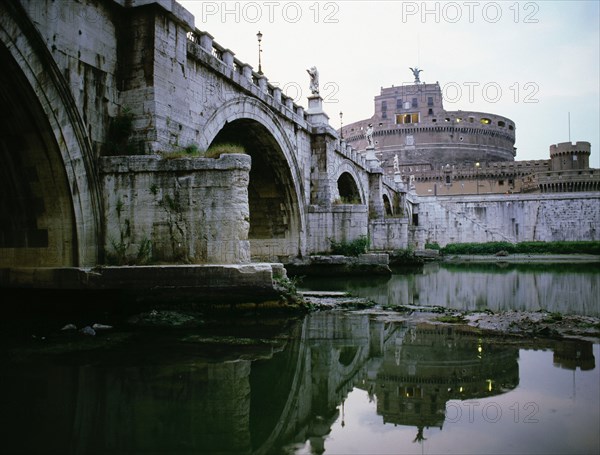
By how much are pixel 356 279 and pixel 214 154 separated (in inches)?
390

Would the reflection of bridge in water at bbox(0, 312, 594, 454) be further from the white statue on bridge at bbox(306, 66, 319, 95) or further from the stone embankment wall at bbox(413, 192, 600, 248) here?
the stone embankment wall at bbox(413, 192, 600, 248)

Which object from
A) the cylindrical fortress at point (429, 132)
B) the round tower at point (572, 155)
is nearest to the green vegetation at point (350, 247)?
the round tower at point (572, 155)

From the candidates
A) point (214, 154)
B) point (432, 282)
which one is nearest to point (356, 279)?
point (432, 282)

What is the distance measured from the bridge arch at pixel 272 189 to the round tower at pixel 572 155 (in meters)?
46.6

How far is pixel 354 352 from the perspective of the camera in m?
6.15

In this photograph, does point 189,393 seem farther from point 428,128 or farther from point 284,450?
point 428,128

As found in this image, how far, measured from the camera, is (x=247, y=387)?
4.71 meters

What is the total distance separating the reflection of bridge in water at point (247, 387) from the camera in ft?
11.9

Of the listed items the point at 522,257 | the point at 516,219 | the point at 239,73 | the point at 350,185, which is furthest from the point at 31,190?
the point at 516,219

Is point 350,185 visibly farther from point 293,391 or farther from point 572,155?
point 572,155

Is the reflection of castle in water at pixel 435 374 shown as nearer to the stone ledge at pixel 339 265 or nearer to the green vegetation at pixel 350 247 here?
the stone ledge at pixel 339 265

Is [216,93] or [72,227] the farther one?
[216,93]

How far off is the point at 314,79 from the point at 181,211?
12.0 meters

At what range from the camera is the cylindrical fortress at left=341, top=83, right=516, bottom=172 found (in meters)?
67.6
